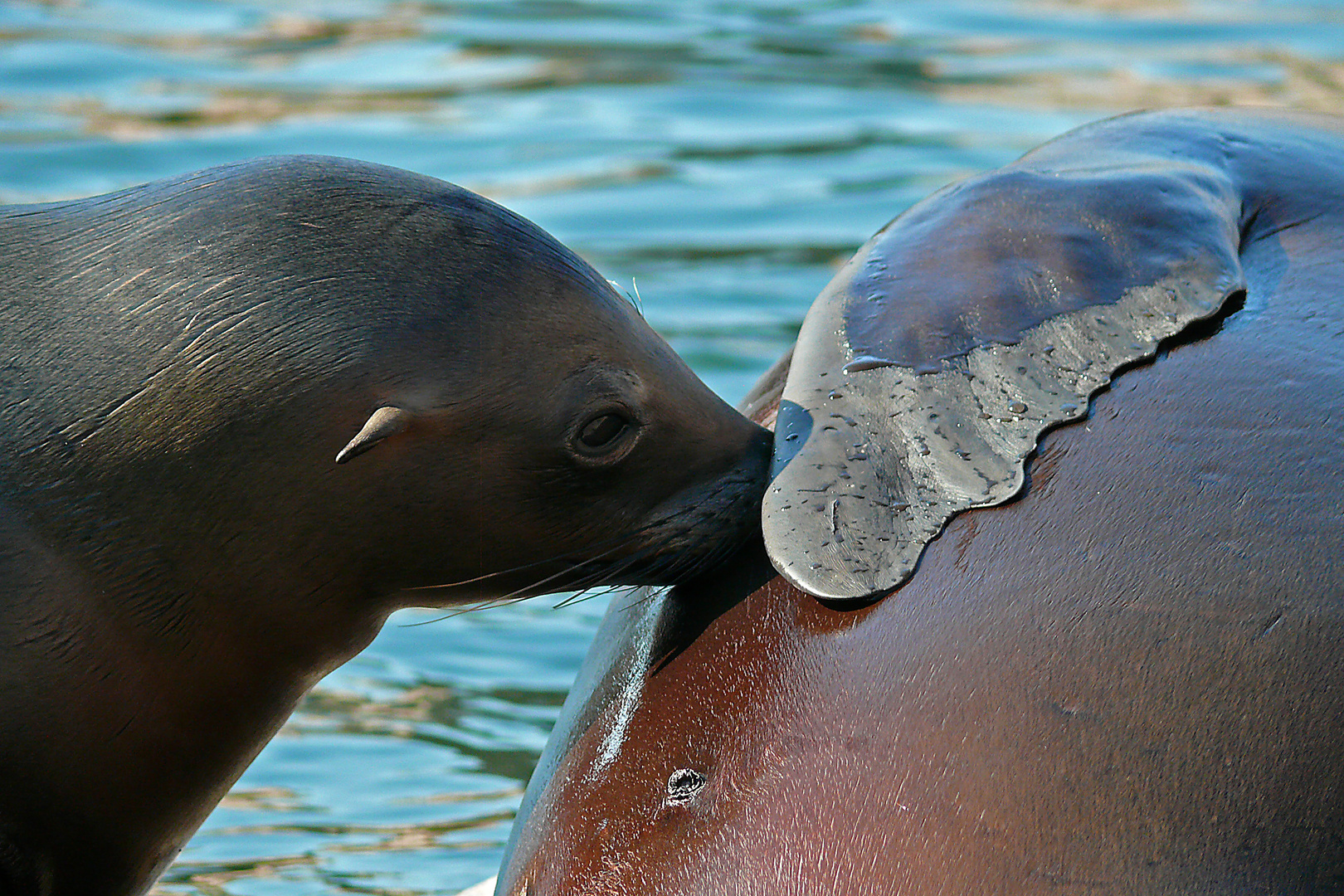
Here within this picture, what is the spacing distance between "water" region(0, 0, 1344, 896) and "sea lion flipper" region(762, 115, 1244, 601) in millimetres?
1807

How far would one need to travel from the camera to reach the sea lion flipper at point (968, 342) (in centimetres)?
259

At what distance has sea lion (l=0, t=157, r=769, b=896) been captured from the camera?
108 inches

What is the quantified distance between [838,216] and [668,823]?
690 cm

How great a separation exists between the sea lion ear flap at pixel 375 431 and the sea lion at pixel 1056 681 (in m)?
0.55

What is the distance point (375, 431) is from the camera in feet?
9.03

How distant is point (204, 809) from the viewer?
10.0ft

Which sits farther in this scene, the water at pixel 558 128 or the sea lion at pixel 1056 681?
the water at pixel 558 128

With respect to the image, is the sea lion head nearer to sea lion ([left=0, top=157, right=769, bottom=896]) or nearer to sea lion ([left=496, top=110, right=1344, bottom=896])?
sea lion ([left=0, top=157, right=769, bottom=896])

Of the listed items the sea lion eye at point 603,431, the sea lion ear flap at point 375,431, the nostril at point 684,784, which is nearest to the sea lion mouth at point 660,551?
the sea lion eye at point 603,431

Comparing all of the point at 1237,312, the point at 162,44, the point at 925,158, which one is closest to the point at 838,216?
the point at 925,158

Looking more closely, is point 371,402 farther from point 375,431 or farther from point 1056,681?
point 1056,681

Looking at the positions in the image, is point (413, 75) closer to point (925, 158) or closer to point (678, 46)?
point (678, 46)

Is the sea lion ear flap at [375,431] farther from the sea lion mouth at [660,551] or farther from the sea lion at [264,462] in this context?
the sea lion mouth at [660,551]

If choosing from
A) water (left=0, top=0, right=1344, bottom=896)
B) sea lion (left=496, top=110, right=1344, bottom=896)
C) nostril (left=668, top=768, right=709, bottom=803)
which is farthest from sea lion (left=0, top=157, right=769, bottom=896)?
water (left=0, top=0, right=1344, bottom=896)
